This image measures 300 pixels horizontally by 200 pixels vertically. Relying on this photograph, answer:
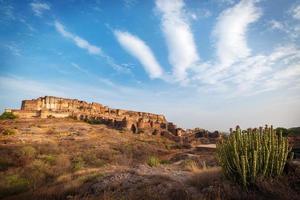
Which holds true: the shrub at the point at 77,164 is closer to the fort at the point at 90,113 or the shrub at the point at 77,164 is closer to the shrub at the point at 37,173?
the shrub at the point at 37,173

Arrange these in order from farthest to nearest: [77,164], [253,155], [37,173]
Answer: [77,164], [37,173], [253,155]

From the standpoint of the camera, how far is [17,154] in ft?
53.7

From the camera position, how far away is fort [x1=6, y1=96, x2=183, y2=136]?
206 ft

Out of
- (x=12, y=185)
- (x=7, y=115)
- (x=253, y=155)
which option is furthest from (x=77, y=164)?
(x=7, y=115)

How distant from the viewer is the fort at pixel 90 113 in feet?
206

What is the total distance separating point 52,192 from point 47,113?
64.5 m

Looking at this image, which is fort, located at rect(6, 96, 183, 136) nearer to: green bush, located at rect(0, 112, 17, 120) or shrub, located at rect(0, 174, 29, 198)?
green bush, located at rect(0, 112, 17, 120)

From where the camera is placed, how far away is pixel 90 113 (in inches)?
3300

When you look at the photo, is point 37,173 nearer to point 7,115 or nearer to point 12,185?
point 12,185

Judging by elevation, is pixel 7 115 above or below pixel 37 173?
above

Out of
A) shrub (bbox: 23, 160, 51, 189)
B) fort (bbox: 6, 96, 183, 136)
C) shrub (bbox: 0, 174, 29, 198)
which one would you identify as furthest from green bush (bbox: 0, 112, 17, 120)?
shrub (bbox: 0, 174, 29, 198)

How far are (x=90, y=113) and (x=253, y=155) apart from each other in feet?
267

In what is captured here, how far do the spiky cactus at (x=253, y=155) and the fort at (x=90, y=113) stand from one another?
5157 cm

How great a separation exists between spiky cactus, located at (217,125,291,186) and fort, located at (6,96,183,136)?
2030 inches
